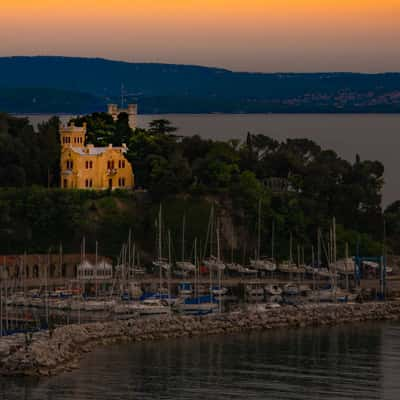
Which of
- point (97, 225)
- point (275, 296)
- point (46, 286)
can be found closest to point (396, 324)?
point (275, 296)

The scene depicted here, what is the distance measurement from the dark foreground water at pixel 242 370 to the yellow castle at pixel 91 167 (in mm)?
26987

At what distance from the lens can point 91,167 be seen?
96.8 m

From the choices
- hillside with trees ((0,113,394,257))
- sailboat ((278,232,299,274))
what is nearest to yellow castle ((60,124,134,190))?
hillside with trees ((0,113,394,257))

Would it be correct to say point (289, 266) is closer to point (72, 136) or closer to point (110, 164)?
point (110, 164)

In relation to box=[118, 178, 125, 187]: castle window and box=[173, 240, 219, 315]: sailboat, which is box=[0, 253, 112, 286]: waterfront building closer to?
box=[173, 240, 219, 315]: sailboat

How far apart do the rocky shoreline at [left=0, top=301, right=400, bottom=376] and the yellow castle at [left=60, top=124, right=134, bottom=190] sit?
23.1 metres

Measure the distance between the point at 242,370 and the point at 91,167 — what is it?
35674 mm

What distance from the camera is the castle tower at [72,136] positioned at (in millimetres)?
97938

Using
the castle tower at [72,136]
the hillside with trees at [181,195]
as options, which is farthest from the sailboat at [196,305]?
the castle tower at [72,136]

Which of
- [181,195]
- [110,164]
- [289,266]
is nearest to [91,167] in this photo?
[110,164]

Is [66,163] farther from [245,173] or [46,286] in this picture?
[46,286]

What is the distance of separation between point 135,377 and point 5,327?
8.60m

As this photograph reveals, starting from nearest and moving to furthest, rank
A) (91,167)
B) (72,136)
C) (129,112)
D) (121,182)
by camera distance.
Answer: (91,167), (121,182), (72,136), (129,112)

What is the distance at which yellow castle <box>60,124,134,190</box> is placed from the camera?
3804 inches
